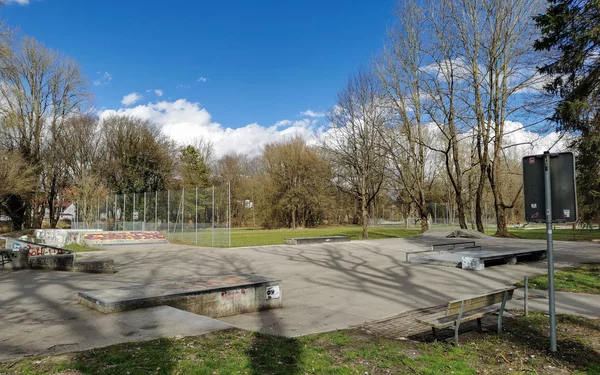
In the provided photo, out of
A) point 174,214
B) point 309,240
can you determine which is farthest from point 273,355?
point 174,214

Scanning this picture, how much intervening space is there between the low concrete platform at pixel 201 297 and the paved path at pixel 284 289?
21cm

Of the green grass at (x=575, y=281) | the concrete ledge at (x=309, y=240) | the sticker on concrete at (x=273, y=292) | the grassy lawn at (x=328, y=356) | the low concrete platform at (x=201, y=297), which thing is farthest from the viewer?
the concrete ledge at (x=309, y=240)

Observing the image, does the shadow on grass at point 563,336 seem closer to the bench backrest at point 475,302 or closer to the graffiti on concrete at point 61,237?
the bench backrest at point 475,302

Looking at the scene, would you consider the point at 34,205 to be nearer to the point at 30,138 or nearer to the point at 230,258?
the point at 30,138

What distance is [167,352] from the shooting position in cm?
419

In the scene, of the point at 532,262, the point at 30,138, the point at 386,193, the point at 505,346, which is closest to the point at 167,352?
the point at 505,346

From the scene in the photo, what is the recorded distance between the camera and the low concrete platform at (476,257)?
13156 mm

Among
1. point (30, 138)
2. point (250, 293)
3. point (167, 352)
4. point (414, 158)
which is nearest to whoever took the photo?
point (167, 352)

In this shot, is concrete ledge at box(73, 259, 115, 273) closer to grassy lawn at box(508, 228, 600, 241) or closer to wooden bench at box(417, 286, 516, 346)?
wooden bench at box(417, 286, 516, 346)

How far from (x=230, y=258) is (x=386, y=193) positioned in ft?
163

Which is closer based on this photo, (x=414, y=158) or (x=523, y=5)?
(x=523, y=5)

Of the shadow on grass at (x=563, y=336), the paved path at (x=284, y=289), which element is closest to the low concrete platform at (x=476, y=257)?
the paved path at (x=284, y=289)

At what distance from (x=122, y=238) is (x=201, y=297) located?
71.8 feet

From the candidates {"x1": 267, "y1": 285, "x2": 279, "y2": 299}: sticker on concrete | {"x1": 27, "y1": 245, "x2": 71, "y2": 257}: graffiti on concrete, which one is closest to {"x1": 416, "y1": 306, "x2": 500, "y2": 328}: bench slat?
{"x1": 267, "y1": 285, "x2": 279, "y2": 299}: sticker on concrete
